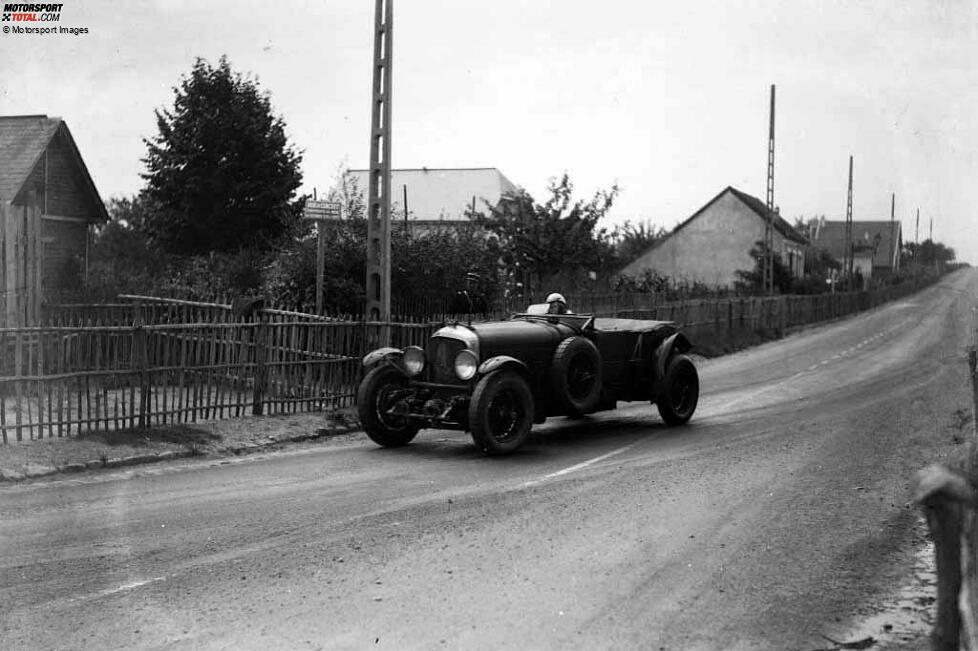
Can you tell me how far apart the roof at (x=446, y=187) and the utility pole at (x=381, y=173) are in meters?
42.9

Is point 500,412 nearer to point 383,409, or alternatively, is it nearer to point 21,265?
point 383,409

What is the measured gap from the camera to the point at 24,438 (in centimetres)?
978

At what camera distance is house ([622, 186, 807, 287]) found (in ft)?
189

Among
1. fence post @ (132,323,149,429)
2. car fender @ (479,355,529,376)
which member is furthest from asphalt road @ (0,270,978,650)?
fence post @ (132,323,149,429)

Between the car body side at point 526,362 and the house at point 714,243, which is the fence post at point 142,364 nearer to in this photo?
the car body side at point 526,362

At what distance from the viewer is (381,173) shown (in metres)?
13.9

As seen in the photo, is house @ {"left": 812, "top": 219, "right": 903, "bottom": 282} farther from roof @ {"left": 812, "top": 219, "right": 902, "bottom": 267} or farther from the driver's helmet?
the driver's helmet

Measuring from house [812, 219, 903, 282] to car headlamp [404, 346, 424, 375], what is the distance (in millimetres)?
98300

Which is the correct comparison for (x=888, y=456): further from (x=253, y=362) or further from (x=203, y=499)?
(x=253, y=362)

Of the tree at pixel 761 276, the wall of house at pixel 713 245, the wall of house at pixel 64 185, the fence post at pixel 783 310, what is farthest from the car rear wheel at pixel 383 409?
the wall of house at pixel 713 245

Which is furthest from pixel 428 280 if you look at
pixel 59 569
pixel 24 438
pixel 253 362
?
pixel 59 569

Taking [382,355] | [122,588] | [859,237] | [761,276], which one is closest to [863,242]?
[859,237]

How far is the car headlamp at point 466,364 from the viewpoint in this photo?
1012 cm

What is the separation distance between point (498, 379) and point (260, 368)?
3.61 meters
